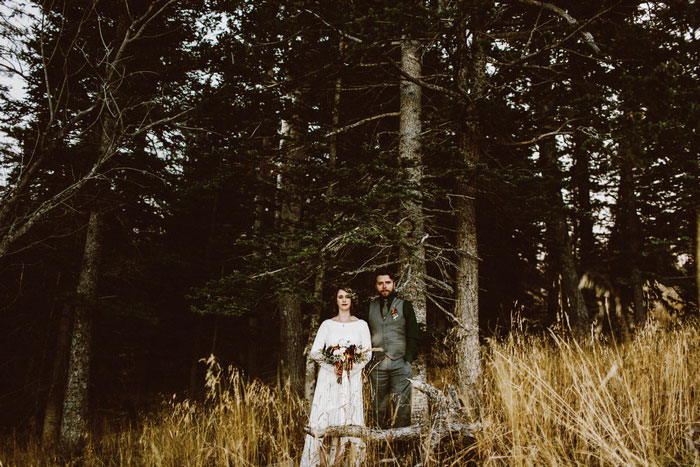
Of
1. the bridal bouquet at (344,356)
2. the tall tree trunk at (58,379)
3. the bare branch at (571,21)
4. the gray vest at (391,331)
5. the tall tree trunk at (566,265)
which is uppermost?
the bare branch at (571,21)

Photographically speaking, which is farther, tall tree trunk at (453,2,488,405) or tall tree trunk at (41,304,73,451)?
tall tree trunk at (41,304,73,451)

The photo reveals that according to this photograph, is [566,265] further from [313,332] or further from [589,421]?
[589,421]

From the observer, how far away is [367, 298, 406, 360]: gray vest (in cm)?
443

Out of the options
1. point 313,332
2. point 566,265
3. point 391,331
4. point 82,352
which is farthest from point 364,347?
point 566,265

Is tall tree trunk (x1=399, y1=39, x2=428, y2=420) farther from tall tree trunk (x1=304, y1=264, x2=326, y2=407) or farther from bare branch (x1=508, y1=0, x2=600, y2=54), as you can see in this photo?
bare branch (x1=508, y1=0, x2=600, y2=54)

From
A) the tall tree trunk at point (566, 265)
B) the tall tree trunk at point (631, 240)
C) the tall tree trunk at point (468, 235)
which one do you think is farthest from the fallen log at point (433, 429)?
the tall tree trunk at point (631, 240)

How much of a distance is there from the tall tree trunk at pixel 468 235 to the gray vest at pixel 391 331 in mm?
1685

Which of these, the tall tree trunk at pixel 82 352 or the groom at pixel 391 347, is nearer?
the groom at pixel 391 347

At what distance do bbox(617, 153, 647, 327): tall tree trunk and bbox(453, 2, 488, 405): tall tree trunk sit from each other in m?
4.63

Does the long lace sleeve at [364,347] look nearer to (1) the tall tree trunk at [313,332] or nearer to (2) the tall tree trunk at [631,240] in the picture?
(1) the tall tree trunk at [313,332]


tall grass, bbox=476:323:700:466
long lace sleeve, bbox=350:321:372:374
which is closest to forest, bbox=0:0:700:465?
tall grass, bbox=476:323:700:466

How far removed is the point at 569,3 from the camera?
225 inches

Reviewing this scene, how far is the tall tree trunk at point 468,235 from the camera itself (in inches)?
226

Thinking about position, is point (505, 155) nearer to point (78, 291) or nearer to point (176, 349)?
point (78, 291)
